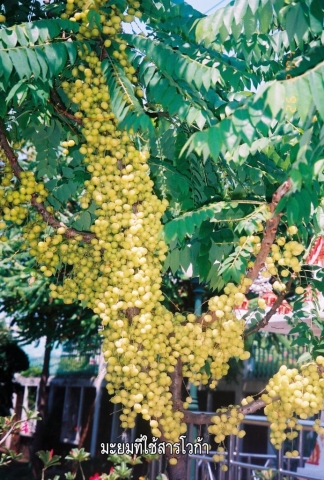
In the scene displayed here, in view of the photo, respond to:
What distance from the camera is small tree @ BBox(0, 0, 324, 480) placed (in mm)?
2389

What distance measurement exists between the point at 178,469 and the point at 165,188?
1.51 meters

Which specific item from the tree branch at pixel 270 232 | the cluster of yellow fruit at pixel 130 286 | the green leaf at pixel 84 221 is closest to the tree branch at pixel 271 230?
the tree branch at pixel 270 232

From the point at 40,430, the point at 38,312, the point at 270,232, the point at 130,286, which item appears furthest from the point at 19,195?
the point at 40,430

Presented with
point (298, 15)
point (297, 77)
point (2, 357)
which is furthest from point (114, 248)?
point (2, 357)

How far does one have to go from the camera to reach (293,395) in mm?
2389

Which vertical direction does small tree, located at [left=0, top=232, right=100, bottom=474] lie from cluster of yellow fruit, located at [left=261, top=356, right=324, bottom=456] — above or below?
above

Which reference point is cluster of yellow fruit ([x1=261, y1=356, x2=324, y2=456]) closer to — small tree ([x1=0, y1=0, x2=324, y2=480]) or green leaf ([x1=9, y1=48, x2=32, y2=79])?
small tree ([x1=0, y1=0, x2=324, y2=480])

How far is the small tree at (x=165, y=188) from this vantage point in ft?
7.84

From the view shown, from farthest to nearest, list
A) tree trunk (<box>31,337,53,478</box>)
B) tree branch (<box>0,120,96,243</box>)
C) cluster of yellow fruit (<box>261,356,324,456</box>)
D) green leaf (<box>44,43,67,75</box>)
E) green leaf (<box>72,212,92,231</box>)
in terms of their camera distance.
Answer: tree trunk (<box>31,337,53,478</box>), green leaf (<box>72,212,92,231</box>), tree branch (<box>0,120,96,243</box>), green leaf (<box>44,43,67,75</box>), cluster of yellow fruit (<box>261,356,324,456</box>)

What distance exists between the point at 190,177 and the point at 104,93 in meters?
0.77

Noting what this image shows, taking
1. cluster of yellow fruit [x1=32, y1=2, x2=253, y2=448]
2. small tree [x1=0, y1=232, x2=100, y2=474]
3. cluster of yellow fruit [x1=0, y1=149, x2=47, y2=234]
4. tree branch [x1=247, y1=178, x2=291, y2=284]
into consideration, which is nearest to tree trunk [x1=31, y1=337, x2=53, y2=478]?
small tree [x1=0, y1=232, x2=100, y2=474]

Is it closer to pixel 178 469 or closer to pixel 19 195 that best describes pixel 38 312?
pixel 19 195

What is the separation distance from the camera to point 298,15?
2.25m

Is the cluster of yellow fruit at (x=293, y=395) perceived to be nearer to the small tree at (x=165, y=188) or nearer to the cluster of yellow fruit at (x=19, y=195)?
the small tree at (x=165, y=188)
